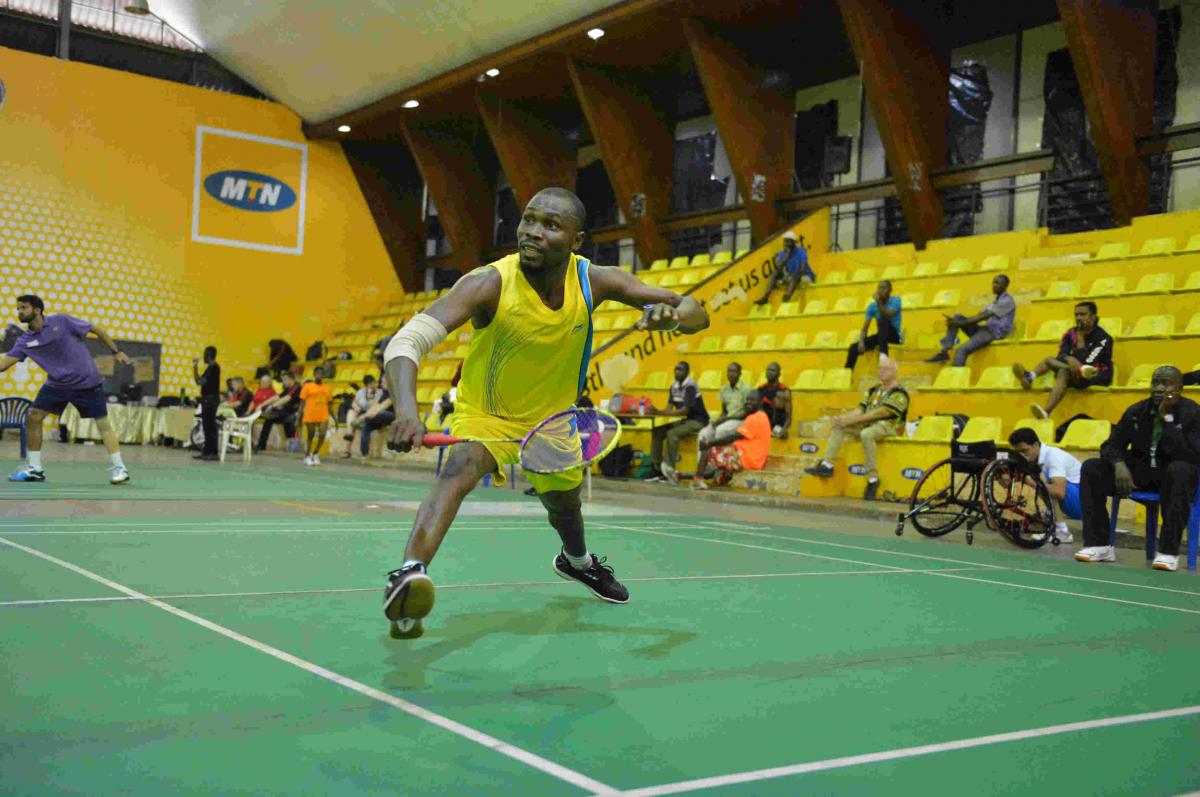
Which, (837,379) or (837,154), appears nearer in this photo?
(837,379)

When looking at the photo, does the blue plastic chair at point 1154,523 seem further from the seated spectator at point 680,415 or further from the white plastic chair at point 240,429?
the white plastic chair at point 240,429

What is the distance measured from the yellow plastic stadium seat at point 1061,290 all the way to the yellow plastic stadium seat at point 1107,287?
0.67 feet

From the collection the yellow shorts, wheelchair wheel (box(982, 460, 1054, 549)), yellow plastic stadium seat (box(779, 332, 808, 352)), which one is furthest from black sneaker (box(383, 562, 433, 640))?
yellow plastic stadium seat (box(779, 332, 808, 352))

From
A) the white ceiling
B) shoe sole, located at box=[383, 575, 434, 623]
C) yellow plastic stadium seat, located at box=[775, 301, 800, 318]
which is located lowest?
shoe sole, located at box=[383, 575, 434, 623]

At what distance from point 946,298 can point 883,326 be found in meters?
2.01

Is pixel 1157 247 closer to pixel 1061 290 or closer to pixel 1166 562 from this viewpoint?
pixel 1061 290

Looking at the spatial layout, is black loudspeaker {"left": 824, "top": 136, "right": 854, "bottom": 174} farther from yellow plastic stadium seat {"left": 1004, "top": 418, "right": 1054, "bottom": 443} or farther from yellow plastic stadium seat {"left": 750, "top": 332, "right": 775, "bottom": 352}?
yellow plastic stadium seat {"left": 1004, "top": 418, "right": 1054, "bottom": 443}

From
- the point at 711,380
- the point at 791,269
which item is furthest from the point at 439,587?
the point at 791,269

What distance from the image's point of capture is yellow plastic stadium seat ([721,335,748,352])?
18484 mm

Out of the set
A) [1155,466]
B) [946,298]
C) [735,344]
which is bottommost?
[1155,466]

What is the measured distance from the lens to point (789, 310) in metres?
19.3

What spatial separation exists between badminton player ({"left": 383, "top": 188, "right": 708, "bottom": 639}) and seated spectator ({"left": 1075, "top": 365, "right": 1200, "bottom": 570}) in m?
5.02

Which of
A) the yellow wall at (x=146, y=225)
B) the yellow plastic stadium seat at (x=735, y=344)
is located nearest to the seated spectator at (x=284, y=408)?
the yellow wall at (x=146, y=225)

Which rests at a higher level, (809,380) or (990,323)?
(990,323)
